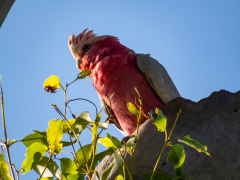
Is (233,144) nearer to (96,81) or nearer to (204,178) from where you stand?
(204,178)

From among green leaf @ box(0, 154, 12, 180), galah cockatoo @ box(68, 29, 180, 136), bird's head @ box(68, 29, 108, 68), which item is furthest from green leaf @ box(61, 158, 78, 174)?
bird's head @ box(68, 29, 108, 68)

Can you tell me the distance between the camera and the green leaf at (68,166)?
113 cm

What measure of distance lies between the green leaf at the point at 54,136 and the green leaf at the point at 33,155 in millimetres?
68

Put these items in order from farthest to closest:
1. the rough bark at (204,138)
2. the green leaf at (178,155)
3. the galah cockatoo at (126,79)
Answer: the galah cockatoo at (126,79) → the rough bark at (204,138) → the green leaf at (178,155)

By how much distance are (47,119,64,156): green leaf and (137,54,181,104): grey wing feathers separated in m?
1.37

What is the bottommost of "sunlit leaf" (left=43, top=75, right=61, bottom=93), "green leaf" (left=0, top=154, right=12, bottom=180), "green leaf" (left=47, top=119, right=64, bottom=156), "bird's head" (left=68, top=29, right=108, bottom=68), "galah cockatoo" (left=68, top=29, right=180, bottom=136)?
"green leaf" (left=0, top=154, right=12, bottom=180)

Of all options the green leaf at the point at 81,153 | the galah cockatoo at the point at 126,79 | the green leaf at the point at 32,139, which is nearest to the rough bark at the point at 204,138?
the green leaf at the point at 81,153

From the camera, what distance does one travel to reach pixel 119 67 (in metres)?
2.45

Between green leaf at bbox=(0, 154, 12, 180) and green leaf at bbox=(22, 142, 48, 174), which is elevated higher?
green leaf at bbox=(22, 142, 48, 174)

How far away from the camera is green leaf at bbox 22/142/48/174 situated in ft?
3.51

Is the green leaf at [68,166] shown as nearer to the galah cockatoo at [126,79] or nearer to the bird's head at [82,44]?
the galah cockatoo at [126,79]

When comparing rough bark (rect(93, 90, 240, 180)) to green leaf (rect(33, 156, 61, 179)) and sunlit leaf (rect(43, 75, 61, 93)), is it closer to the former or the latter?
green leaf (rect(33, 156, 61, 179))

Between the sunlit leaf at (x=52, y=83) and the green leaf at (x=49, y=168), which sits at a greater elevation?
the sunlit leaf at (x=52, y=83)

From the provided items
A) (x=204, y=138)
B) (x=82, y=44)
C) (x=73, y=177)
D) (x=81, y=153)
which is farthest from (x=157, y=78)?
(x=73, y=177)
